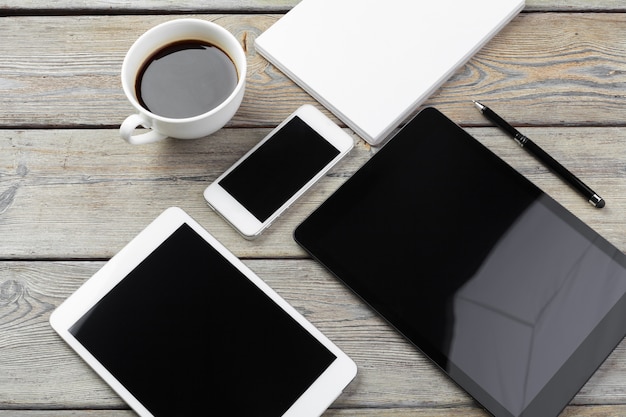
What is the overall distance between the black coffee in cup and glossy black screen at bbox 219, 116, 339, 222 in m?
0.08

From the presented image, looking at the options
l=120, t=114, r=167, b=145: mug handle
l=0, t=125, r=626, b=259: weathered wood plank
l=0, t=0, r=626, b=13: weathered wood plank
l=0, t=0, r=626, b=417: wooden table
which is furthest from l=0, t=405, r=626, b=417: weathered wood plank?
l=0, t=0, r=626, b=13: weathered wood plank

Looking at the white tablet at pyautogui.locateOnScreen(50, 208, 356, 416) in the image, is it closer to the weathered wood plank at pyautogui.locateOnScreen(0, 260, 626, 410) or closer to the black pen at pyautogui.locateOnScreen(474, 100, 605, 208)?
the weathered wood plank at pyautogui.locateOnScreen(0, 260, 626, 410)

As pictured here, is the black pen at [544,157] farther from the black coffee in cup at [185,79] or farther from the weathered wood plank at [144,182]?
the black coffee in cup at [185,79]

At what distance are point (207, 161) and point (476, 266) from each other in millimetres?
333

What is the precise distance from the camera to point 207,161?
77cm

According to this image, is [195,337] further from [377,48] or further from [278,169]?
[377,48]

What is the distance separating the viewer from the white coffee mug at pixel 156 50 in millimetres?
683

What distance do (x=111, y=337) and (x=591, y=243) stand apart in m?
0.53

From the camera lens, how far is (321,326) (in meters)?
0.72

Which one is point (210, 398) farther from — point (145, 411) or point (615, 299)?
point (615, 299)

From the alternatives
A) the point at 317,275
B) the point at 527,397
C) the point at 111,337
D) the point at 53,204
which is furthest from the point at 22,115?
the point at 527,397

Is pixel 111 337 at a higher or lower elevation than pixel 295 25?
lower

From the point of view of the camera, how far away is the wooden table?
0.70 metres

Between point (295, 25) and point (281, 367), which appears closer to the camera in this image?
point (281, 367)
